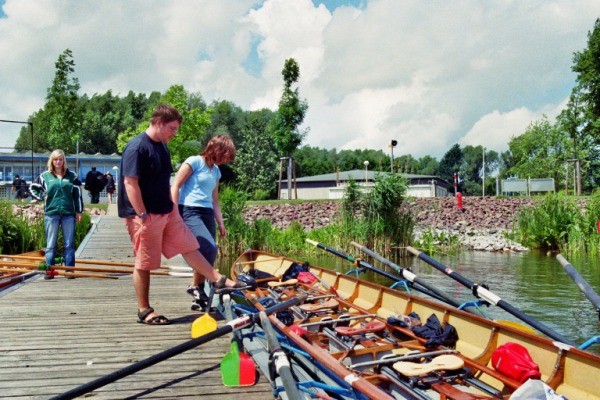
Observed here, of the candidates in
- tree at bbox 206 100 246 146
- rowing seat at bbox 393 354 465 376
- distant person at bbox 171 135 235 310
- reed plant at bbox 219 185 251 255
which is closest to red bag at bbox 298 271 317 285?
distant person at bbox 171 135 235 310

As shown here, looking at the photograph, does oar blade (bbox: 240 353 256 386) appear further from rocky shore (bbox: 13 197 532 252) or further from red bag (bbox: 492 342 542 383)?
rocky shore (bbox: 13 197 532 252)

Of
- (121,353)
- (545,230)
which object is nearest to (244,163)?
(545,230)

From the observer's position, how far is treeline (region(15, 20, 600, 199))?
139ft

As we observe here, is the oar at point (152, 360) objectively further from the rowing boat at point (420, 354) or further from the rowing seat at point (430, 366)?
the rowing seat at point (430, 366)

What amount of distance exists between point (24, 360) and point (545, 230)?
18.8 m

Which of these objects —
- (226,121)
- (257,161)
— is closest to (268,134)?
(257,161)

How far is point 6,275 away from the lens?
28.0 ft

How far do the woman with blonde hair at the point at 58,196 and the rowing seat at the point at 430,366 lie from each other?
5995mm

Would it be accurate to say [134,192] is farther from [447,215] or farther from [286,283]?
[447,215]

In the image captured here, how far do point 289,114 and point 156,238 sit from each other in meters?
39.9

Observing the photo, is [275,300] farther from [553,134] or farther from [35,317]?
[553,134]

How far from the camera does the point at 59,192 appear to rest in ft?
27.1

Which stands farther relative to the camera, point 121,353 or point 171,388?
point 121,353

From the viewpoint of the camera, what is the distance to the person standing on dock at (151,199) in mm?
4836
